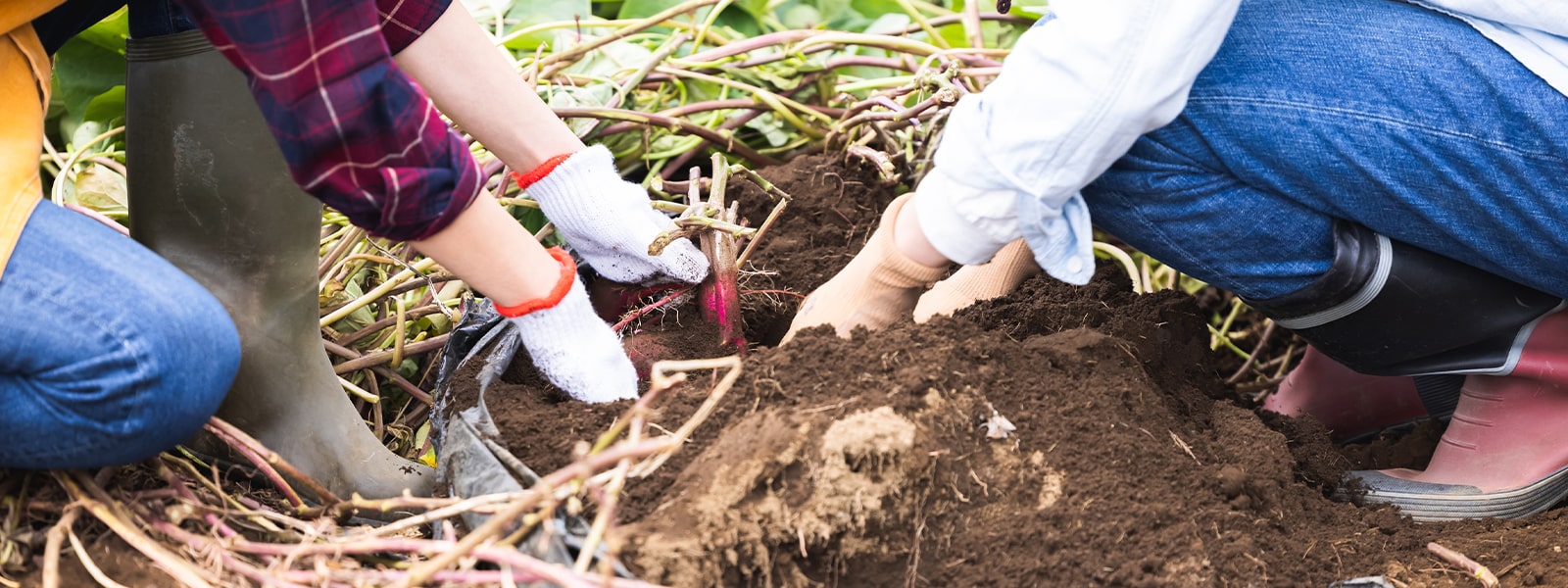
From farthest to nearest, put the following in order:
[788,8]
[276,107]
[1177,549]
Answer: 1. [788,8]
2. [1177,549]
3. [276,107]

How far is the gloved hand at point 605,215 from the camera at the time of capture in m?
1.25

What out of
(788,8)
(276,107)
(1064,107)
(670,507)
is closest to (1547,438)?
(1064,107)

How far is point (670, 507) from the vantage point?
0.86m

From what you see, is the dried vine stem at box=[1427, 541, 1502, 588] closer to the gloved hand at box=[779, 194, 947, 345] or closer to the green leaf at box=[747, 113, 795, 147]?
the gloved hand at box=[779, 194, 947, 345]

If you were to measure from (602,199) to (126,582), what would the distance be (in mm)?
580

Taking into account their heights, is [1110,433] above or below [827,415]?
below

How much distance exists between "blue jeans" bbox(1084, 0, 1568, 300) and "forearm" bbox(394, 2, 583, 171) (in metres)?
0.57

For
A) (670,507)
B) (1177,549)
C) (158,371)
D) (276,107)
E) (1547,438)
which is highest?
(276,107)

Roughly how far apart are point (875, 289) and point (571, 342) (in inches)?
11.3

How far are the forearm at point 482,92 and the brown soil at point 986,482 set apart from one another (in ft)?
0.81

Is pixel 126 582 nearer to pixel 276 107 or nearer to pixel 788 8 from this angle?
pixel 276 107

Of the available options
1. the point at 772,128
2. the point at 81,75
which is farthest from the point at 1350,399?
the point at 81,75

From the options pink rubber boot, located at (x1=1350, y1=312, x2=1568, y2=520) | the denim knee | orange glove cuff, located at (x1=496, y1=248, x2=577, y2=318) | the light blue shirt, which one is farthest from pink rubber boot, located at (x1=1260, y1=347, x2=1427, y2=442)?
the denim knee

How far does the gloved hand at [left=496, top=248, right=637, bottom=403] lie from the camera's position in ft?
3.47
